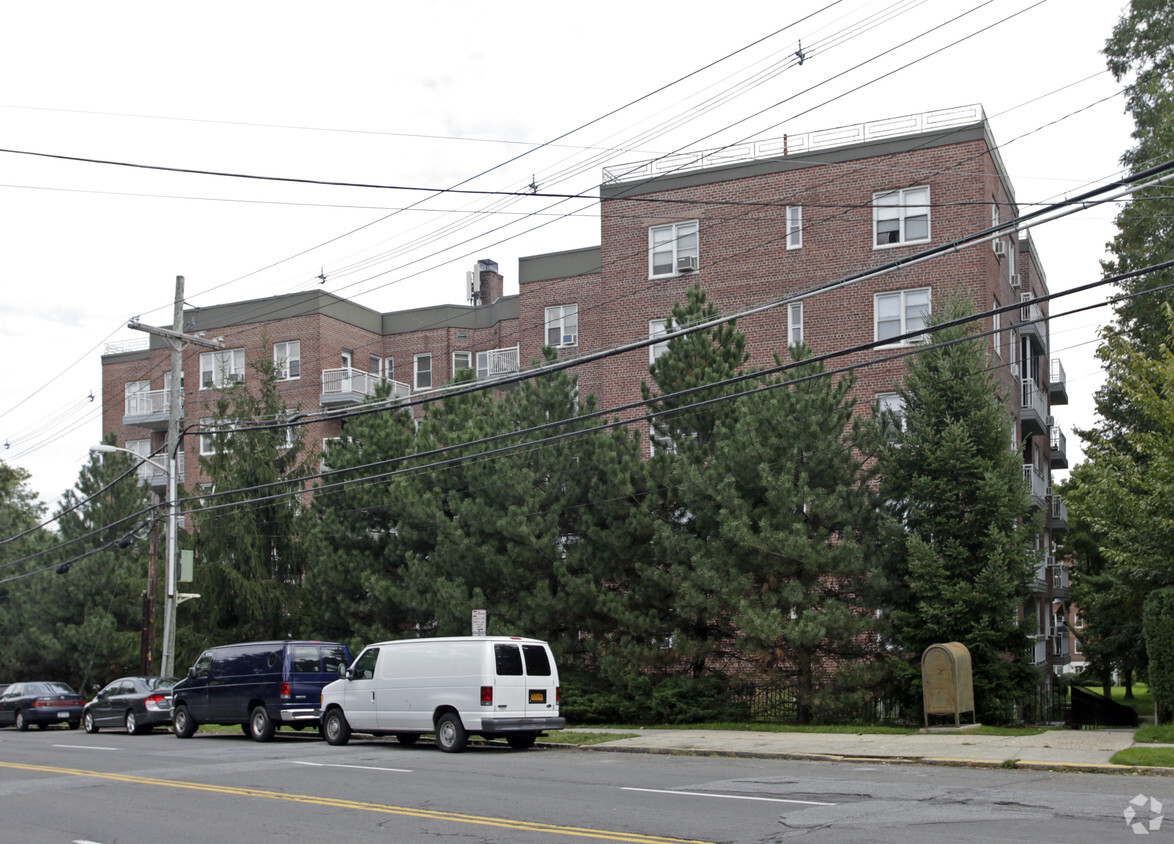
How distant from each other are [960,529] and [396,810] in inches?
546

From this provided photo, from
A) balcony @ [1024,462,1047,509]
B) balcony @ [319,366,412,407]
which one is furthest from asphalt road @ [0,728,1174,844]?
balcony @ [319,366,412,407]

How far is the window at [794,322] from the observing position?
108ft

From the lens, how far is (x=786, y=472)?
2247 centimetres

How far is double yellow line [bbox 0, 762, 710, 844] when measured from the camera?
32.7ft

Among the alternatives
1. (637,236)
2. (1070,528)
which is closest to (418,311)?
(637,236)

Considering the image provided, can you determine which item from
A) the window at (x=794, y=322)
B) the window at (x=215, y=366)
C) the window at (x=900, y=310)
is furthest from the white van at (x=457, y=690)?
the window at (x=215, y=366)

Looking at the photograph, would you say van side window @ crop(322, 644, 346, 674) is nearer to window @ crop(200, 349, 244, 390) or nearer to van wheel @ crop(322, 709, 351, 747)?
van wheel @ crop(322, 709, 351, 747)

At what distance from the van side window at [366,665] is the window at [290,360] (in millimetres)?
27425

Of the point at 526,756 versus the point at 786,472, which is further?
the point at 786,472

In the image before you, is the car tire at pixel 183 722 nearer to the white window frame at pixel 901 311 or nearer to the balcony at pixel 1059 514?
the white window frame at pixel 901 311

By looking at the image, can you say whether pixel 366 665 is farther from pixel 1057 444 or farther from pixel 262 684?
pixel 1057 444

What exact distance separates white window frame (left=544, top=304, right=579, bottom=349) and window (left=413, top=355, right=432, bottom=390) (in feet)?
28.4

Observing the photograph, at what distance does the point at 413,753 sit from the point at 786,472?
891cm

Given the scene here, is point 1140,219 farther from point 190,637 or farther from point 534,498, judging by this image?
point 190,637
